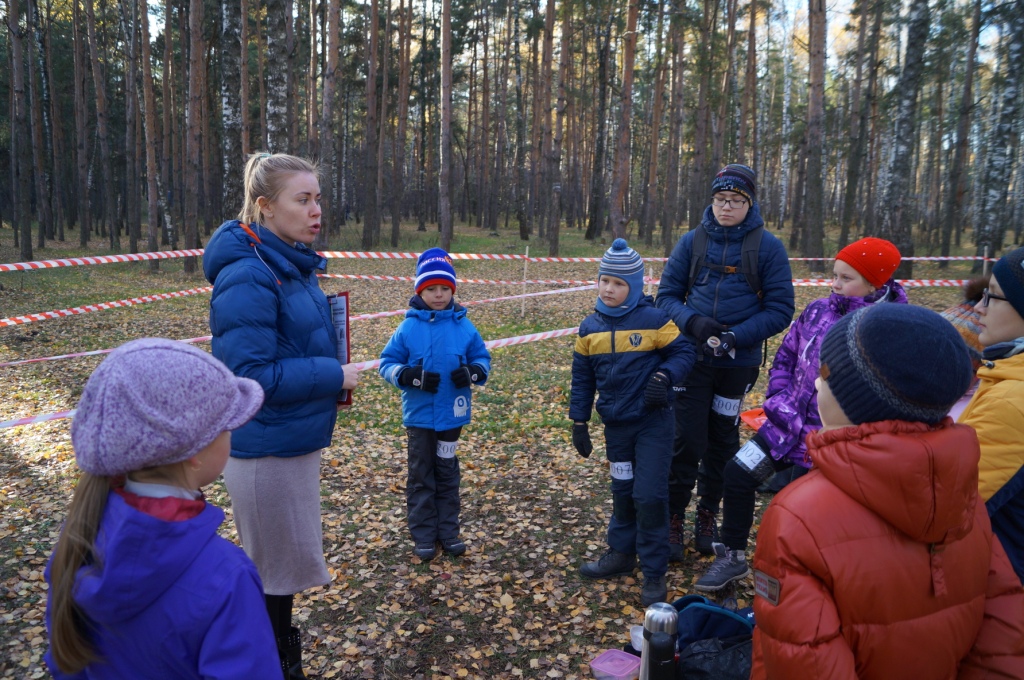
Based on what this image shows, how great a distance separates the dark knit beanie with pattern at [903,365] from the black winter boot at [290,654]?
2.74 m

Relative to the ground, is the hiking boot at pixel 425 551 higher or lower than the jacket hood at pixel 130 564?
lower

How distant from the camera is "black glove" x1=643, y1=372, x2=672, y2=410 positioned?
370cm

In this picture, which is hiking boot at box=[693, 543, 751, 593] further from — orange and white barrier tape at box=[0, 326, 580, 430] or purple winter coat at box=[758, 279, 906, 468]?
orange and white barrier tape at box=[0, 326, 580, 430]

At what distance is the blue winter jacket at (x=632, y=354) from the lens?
3895 mm

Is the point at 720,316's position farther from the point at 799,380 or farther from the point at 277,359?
the point at 277,359

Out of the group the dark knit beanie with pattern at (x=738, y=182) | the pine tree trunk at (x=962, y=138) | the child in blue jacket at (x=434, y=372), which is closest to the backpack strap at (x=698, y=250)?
the dark knit beanie with pattern at (x=738, y=182)

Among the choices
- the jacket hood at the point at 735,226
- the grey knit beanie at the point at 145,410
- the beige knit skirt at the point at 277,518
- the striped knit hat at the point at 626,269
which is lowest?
the beige knit skirt at the point at 277,518

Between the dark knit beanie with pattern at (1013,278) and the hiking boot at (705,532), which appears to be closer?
the dark knit beanie with pattern at (1013,278)

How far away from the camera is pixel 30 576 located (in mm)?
4312

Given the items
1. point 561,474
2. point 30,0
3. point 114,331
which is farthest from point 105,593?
point 30,0

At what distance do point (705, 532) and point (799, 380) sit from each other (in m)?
1.58

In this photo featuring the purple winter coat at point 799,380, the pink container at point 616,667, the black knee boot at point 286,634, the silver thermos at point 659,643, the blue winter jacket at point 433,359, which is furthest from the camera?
the blue winter jacket at point 433,359

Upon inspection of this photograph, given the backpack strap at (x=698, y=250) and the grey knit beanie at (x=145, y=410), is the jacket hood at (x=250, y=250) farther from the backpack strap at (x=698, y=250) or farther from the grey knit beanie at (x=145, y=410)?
the backpack strap at (x=698, y=250)

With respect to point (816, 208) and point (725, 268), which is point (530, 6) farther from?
point (725, 268)
